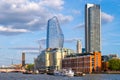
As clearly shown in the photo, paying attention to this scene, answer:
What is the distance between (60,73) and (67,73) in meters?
11.2

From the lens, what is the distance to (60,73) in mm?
199875

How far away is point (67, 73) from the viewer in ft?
622
